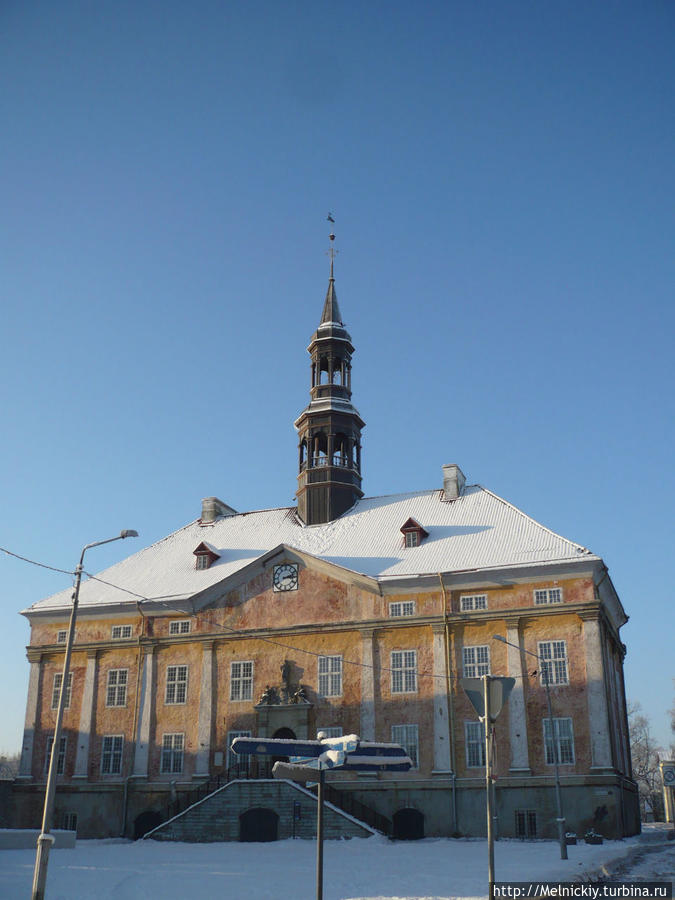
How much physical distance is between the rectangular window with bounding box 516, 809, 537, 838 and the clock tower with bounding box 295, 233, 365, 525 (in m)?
19.8

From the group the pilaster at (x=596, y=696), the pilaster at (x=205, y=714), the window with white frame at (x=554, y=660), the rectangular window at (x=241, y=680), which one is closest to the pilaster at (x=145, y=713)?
the pilaster at (x=205, y=714)

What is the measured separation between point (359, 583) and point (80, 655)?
16660 millimetres

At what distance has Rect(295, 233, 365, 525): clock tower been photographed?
176ft

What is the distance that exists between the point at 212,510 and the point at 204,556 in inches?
249

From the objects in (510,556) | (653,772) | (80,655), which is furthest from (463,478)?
(653,772)

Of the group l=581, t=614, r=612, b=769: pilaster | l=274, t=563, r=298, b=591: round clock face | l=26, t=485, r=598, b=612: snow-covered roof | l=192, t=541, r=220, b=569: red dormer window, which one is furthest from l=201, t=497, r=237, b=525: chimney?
l=581, t=614, r=612, b=769: pilaster

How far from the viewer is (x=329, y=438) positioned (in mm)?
54000

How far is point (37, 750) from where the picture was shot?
4894cm

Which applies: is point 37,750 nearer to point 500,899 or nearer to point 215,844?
point 215,844

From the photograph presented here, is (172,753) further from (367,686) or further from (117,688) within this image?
(367,686)

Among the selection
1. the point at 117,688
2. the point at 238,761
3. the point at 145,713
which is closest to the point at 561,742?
the point at 238,761

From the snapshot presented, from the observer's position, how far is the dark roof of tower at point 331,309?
5881 cm

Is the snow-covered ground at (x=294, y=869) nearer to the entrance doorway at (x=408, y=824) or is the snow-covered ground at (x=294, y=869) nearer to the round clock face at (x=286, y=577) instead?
the entrance doorway at (x=408, y=824)

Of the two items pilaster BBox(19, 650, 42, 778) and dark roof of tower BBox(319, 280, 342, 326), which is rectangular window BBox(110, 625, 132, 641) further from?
dark roof of tower BBox(319, 280, 342, 326)
